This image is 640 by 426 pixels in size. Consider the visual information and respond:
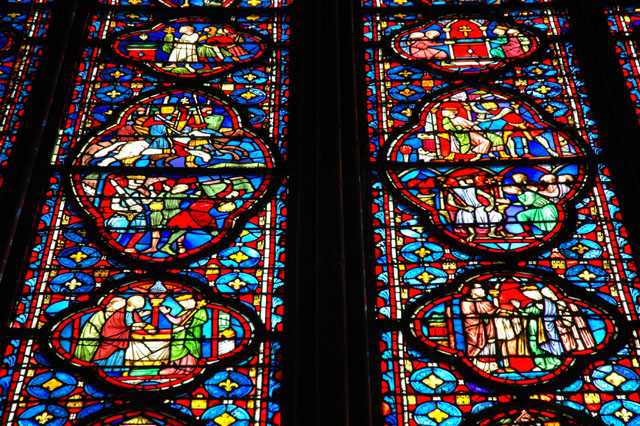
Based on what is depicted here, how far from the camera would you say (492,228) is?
717 cm

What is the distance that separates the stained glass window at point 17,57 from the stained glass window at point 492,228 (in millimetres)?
2407

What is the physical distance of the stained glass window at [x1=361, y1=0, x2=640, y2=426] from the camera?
20.6 ft

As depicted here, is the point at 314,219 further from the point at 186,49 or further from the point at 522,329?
the point at 186,49

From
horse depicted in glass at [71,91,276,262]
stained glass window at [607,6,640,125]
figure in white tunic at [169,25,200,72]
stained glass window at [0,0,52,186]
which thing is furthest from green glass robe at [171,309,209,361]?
stained glass window at [607,6,640,125]

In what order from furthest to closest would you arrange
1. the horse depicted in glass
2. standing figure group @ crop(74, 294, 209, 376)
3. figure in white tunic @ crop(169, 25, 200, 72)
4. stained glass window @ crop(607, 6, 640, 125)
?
1. figure in white tunic @ crop(169, 25, 200, 72)
2. stained glass window @ crop(607, 6, 640, 125)
3. the horse depicted in glass
4. standing figure group @ crop(74, 294, 209, 376)

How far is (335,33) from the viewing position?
8.22 m

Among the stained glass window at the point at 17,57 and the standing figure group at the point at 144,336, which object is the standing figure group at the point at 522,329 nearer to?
the standing figure group at the point at 144,336

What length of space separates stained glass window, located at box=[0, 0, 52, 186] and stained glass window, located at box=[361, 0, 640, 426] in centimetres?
241

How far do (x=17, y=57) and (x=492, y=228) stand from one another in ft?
12.1

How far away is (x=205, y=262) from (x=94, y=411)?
124cm

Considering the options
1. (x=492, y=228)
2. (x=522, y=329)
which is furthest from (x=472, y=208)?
(x=522, y=329)

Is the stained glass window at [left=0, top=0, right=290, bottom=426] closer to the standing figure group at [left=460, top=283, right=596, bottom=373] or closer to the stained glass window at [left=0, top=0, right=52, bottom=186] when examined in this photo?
the stained glass window at [left=0, top=0, right=52, bottom=186]

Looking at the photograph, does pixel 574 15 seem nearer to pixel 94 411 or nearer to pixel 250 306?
pixel 250 306

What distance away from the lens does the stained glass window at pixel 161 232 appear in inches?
247
